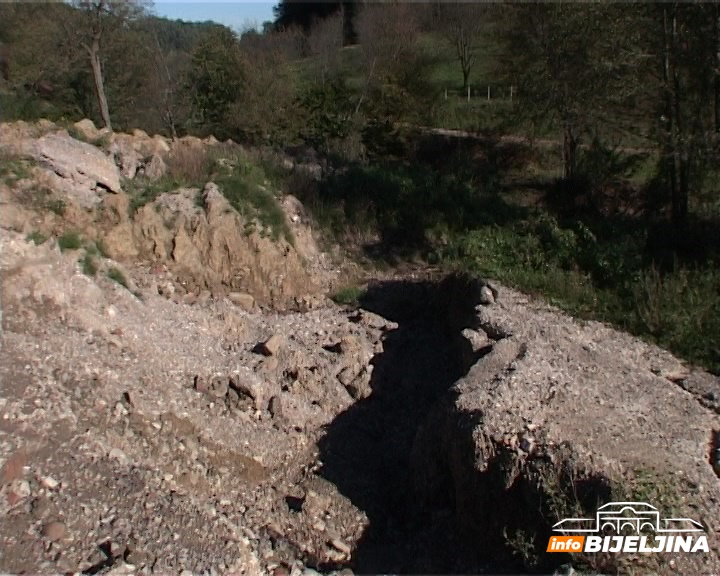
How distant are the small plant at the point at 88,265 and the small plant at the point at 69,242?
19cm

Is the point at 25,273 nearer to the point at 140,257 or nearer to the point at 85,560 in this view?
the point at 140,257

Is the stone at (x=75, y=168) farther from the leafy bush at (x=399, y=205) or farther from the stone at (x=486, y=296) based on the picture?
the stone at (x=486, y=296)

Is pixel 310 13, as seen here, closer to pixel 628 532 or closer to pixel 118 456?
pixel 118 456

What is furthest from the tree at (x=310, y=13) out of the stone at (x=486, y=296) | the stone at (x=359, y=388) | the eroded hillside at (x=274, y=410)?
the stone at (x=359, y=388)

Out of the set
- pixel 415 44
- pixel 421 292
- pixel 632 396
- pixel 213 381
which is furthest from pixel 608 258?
pixel 415 44

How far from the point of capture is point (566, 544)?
4.81 metres

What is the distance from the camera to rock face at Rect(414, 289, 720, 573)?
197 inches

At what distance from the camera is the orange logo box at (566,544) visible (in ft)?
15.5

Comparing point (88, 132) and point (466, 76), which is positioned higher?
Answer: point (466, 76)

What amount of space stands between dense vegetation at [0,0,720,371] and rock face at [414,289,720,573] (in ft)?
4.19

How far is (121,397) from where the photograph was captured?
661 cm

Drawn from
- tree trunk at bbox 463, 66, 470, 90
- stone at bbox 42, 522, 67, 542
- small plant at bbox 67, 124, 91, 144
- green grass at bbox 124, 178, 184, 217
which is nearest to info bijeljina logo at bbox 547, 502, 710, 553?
stone at bbox 42, 522, 67, 542

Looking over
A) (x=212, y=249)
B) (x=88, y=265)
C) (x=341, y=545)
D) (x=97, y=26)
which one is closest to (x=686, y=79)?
(x=212, y=249)

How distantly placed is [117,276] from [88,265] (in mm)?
418
